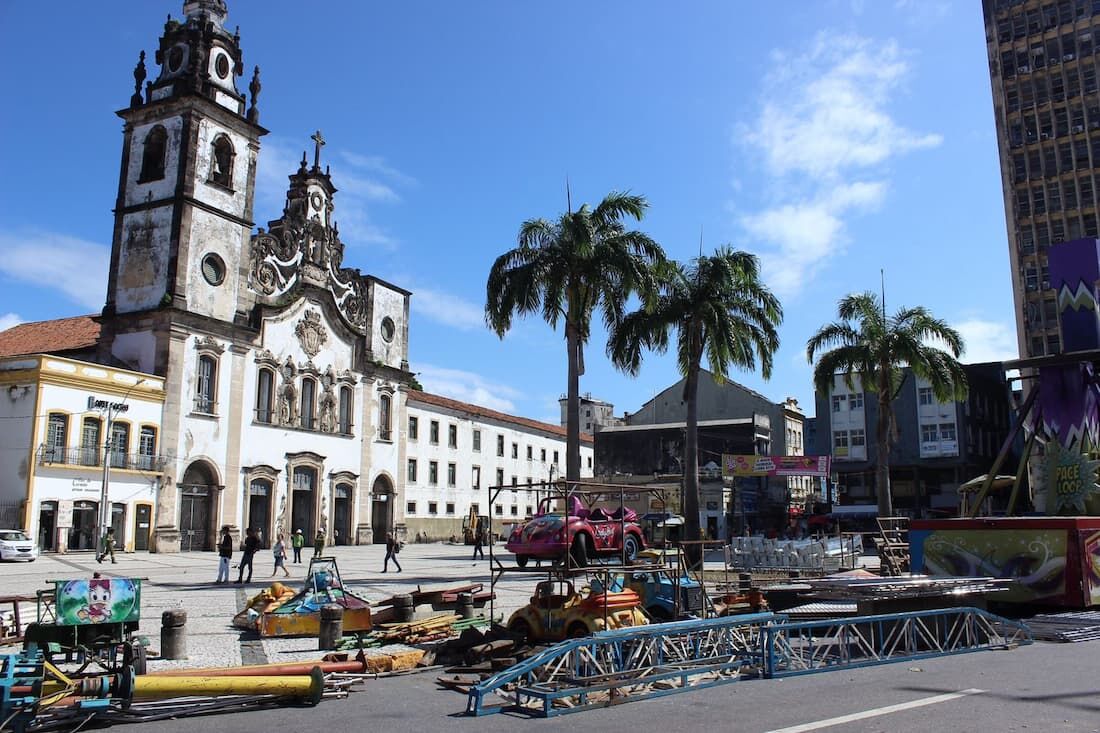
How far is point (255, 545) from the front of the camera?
2317 cm

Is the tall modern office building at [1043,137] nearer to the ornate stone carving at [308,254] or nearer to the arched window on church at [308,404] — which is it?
the ornate stone carving at [308,254]

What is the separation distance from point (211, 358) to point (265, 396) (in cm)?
401

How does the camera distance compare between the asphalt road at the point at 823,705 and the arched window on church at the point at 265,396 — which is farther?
the arched window on church at the point at 265,396

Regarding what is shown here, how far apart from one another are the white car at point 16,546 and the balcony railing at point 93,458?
4.41 meters

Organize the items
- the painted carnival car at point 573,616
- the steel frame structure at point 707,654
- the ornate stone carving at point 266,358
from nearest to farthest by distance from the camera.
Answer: the steel frame structure at point 707,654 → the painted carnival car at point 573,616 → the ornate stone carving at point 266,358

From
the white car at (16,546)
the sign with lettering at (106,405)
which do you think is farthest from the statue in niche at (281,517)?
the white car at (16,546)

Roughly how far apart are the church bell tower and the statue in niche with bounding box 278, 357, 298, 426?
166 inches

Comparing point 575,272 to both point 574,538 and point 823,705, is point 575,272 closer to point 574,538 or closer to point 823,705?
point 574,538

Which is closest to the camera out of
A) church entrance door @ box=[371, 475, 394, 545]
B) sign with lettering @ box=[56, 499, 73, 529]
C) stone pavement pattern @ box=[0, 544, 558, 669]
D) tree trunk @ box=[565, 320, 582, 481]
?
stone pavement pattern @ box=[0, 544, 558, 669]

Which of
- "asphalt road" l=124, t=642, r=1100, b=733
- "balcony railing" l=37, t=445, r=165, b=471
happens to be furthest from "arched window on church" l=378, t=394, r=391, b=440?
"asphalt road" l=124, t=642, r=1100, b=733

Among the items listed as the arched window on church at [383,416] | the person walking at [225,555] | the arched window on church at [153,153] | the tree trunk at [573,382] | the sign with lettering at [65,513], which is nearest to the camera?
the person walking at [225,555]

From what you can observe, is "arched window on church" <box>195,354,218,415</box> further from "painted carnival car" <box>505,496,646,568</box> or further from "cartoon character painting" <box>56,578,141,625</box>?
"cartoon character painting" <box>56,578,141,625</box>

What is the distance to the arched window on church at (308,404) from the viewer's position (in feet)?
155

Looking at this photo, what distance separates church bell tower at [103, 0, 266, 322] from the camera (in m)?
41.0
